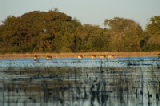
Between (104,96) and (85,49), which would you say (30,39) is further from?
(104,96)

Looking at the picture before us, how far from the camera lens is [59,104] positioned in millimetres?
8961

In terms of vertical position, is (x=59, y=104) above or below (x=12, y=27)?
below

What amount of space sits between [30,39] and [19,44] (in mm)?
2946

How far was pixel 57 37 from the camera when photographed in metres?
67.1

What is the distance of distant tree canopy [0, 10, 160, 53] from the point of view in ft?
213

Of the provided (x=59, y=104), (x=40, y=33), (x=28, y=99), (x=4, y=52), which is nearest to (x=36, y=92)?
(x=28, y=99)

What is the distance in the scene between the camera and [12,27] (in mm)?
69312

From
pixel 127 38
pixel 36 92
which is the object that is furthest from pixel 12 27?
pixel 36 92

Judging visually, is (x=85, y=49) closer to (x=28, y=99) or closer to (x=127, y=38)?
(x=127, y=38)

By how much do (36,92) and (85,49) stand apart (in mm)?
54742

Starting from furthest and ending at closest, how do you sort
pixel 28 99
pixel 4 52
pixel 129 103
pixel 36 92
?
1. pixel 4 52
2. pixel 36 92
3. pixel 28 99
4. pixel 129 103

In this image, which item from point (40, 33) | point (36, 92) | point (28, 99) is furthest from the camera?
point (40, 33)

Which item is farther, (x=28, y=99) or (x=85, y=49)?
(x=85, y=49)

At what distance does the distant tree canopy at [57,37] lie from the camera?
65062 mm
